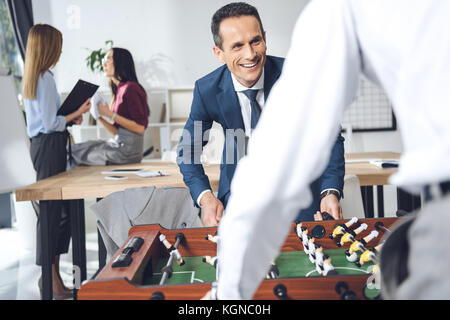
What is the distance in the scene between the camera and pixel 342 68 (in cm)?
65

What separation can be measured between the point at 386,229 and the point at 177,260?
0.63 m

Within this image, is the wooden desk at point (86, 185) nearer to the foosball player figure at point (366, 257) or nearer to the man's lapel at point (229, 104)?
the man's lapel at point (229, 104)

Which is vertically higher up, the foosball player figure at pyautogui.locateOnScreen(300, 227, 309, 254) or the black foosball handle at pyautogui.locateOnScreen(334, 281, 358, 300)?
the black foosball handle at pyautogui.locateOnScreen(334, 281, 358, 300)

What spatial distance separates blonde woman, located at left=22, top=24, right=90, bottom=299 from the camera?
9.81 feet

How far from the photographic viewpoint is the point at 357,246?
48.3 inches

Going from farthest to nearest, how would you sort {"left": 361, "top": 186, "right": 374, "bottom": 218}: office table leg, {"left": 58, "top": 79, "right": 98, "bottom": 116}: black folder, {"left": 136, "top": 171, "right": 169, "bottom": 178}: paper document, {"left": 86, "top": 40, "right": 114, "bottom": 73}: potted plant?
{"left": 86, "top": 40, "right": 114, "bottom": 73}: potted plant < {"left": 361, "top": 186, "right": 374, "bottom": 218}: office table leg < {"left": 58, "top": 79, "right": 98, "bottom": 116}: black folder < {"left": 136, "top": 171, "right": 169, "bottom": 178}: paper document

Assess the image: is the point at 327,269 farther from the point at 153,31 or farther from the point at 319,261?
the point at 153,31

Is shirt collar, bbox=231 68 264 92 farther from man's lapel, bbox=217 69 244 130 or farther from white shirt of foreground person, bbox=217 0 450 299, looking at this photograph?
white shirt of foreground person, bbox=217 0 450 299

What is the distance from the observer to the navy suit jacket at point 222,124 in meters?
1.96

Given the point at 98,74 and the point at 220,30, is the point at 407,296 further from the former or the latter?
the point at 98,74

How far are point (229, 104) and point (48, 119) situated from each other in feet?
5.36

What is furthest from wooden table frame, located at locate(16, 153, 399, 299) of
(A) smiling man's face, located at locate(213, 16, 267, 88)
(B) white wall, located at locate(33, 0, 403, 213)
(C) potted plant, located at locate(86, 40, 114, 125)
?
(B) white wall, located at locate(33, 0, 403, 213)

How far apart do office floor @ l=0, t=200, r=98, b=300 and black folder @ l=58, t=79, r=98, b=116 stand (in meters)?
1.28

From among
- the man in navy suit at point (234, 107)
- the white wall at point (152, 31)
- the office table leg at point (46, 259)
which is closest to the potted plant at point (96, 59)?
the white wall at point (152, 31)
